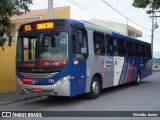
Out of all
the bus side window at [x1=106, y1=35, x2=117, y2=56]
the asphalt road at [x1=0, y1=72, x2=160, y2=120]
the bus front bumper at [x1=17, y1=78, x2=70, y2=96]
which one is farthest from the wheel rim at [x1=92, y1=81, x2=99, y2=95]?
the bus front bumper at [x1=17, y1=78, x2=70, y2=96]

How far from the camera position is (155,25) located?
52219mm

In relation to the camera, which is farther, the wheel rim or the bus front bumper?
→ the wheel rim

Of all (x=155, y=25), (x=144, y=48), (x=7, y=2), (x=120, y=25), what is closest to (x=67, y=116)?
(x=7, y=2)

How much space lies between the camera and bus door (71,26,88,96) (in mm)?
10875

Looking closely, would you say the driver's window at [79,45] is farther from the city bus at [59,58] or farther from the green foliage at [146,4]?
the green foliage at [146,4]

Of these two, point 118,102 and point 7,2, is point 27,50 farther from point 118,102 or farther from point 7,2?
point 118,102

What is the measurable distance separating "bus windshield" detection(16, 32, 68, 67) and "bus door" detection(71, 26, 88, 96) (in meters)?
0.41

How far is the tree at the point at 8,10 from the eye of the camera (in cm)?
945

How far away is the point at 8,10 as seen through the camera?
962 cm

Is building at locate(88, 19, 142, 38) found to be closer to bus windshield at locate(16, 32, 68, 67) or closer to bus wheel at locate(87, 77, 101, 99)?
bus wheel at locate(87, 77, 101, 99)

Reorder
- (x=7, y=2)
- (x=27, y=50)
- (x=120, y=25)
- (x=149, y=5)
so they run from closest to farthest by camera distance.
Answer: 1. (x=7, y=2)
2. (x=27, y=50)
3. (x=149, y=5)
4. (x=120, y=25)

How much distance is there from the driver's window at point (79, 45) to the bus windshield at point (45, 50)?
0.39 m

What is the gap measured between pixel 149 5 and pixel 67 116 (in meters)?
14.0

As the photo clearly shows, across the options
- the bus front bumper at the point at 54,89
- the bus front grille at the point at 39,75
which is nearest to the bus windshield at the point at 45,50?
the bus front grille at the point at 39,75
